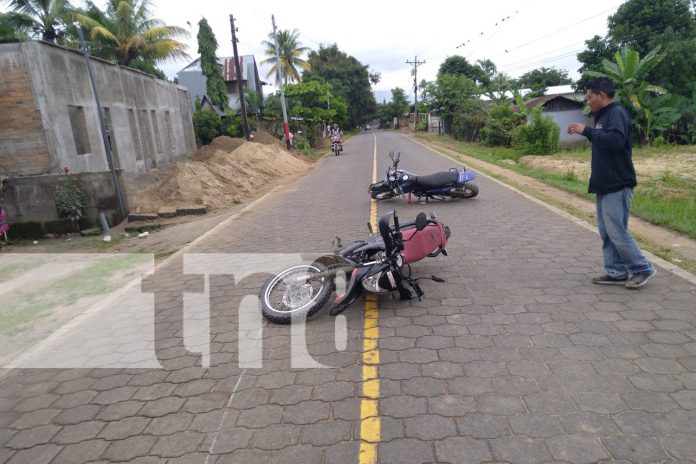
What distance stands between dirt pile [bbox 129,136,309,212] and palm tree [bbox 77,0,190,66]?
9132 millimetres

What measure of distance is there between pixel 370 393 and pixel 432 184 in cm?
723

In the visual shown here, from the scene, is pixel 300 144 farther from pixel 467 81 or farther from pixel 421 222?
→ pixel 421 222

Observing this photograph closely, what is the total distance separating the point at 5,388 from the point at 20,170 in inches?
355

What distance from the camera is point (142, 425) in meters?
3.17

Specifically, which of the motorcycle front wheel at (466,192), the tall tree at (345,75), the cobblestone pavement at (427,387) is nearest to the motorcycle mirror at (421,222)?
the cobblestone pavement at (427,387)

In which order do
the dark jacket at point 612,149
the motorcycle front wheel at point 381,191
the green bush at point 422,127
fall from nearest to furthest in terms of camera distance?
the dark jacket at point 612,149
the motorcycle front wheel at point 381,191
the green bush at point 422,127

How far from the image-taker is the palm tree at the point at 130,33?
2536 cm

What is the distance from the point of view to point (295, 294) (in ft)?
15.6

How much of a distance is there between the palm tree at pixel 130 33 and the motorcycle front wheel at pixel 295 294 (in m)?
25.5

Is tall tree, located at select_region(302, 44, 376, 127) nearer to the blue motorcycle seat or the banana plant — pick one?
the banana plant

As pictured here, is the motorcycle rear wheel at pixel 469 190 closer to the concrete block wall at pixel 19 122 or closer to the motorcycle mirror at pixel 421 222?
the motorcycle mirror at pixel 421 222

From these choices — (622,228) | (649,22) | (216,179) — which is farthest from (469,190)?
(649,22)

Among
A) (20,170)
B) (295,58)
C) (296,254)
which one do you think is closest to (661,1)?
(295,58)

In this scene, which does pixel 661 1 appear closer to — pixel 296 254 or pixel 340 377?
pixel 296 254
